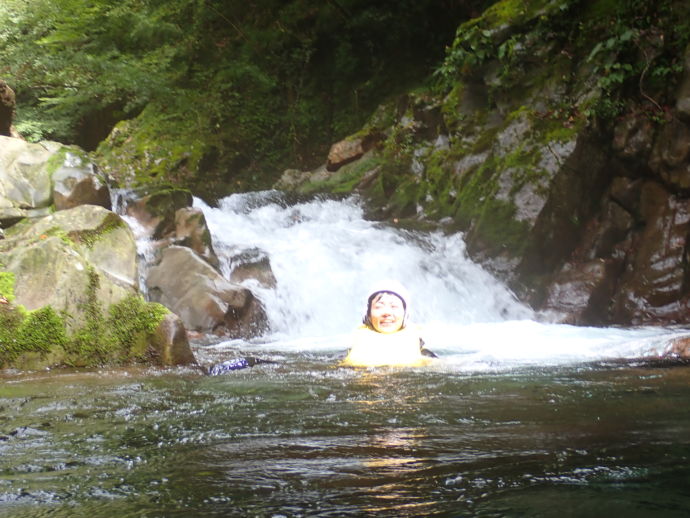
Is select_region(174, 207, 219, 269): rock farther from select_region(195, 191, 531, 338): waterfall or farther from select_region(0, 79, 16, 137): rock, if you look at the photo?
select_region(0, 79, 16, 137): rock

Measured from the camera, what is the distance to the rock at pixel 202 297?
10.1m

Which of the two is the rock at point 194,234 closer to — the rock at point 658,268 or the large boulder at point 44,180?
the large boulder at point 44,180

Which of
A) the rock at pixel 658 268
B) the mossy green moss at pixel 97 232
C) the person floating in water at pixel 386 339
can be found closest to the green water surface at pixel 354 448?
the person floating in water at pixel 386 339

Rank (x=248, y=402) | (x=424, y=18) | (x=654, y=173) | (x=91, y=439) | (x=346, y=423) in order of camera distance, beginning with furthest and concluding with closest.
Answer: (x=424, y=18) → (x=654, y=173) → (x=248, y=402) → (x=346, y=423) → (x=91, y=439)

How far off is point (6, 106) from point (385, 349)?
10.3m

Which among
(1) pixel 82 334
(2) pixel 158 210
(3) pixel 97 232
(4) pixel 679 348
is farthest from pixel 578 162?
(1) pixel 82 334

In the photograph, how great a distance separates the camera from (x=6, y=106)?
12.7 metres

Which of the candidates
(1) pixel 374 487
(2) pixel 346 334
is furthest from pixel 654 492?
(2) pixel 346 334

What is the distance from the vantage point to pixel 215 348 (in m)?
8.48

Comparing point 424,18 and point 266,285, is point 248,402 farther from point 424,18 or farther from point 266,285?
point 424,18

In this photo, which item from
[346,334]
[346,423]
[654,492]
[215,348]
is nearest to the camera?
[654,492]

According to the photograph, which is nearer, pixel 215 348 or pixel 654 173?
pixel 215 348

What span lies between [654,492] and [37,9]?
72.6ft

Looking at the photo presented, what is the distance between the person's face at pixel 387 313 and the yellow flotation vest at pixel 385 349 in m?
0.14
